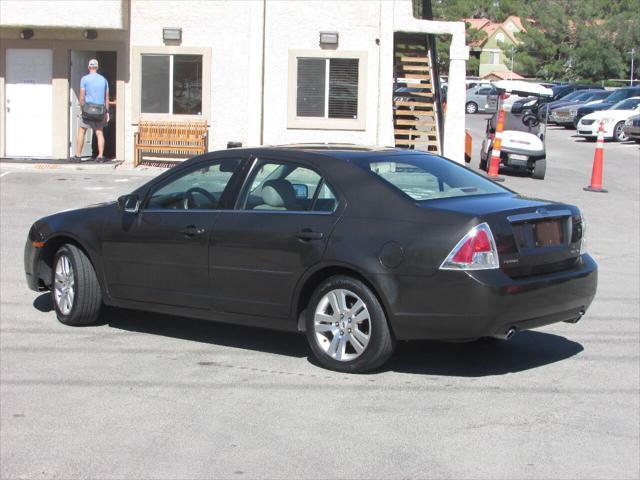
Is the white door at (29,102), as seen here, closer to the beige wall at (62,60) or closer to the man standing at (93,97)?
the beige wall at (62,60)

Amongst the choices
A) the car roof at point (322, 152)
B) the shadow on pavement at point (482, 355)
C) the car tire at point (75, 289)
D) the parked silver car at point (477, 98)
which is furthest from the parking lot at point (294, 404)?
the parked silver car at point (477, 98)

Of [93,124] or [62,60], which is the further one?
[62,60]

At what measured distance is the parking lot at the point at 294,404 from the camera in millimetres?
5496

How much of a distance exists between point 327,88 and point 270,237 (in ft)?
48.0

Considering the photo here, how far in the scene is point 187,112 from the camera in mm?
21750

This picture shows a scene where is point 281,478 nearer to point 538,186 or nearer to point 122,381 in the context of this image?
point 122,381

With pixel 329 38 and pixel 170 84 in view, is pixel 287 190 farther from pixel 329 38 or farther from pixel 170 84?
pixel 170 84

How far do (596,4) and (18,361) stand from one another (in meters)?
78.0

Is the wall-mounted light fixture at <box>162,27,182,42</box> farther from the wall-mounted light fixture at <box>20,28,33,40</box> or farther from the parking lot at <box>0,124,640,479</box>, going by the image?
the parking lot at <box>0,124,640,479</box>

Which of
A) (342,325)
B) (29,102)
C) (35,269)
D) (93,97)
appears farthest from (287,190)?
(29,102)

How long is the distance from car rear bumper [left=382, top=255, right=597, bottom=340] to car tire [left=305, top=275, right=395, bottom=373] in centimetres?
14

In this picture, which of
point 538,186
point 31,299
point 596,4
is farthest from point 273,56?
point 596,4

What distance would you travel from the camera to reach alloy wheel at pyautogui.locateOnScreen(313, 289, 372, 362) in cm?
695

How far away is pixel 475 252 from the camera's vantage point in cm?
656
